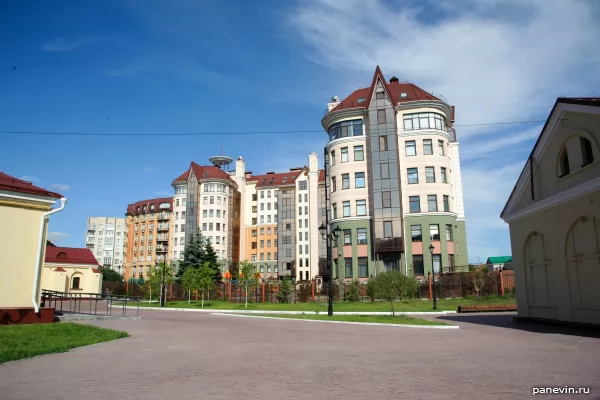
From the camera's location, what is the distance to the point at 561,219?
1612 cm

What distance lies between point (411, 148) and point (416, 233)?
9.53 m

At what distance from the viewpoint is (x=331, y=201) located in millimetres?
50938

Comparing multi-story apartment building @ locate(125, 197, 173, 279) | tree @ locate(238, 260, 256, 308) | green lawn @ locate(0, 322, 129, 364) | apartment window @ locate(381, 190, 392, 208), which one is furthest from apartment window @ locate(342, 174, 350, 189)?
multi-story apartment building @ locate(125, 197, 173, 279)

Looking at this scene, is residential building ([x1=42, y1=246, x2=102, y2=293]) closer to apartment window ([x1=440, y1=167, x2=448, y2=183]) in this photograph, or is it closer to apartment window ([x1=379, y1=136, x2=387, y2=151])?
apartment window ([x1=379, y1=136, x2=387, y2=151])

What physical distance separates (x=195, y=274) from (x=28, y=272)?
2683 centimetres

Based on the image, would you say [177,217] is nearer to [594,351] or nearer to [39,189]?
[39,189]

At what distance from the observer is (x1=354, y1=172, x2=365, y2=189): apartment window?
49.2 metres

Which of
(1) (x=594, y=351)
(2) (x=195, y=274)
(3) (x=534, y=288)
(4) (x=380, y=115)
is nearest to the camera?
(1) (x=594, y=351)

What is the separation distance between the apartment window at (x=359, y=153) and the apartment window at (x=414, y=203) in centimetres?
692

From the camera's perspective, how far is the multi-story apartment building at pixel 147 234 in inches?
4013

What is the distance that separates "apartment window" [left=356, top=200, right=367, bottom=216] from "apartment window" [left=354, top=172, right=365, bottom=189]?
174 centimetres

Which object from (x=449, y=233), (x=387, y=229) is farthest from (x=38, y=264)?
(x=449, y=233)

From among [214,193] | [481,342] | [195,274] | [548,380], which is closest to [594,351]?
[481,342]

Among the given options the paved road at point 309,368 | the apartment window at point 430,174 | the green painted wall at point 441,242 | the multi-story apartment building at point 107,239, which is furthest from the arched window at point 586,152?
the multi-story apartment building at point 107,239
